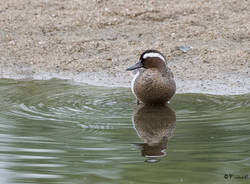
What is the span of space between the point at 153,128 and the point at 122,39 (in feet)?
13.5

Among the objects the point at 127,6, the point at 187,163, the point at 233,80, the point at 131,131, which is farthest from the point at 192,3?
the point at 187,163

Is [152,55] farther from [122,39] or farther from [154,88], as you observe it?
[122,39]

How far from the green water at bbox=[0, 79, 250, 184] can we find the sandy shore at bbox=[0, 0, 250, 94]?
33.4 inches

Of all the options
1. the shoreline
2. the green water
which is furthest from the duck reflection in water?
the shoreline

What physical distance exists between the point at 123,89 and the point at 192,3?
10.4 feet

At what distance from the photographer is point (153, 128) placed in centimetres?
869

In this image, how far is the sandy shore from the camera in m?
11.4

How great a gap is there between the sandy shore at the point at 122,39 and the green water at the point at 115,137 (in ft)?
2.79

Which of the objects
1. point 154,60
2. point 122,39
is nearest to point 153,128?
point 154,60

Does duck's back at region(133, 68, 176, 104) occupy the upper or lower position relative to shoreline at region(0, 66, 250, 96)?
lower

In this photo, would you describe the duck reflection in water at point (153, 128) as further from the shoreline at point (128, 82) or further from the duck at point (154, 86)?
the shoreline at point (128, 82)

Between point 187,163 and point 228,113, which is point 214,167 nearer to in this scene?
point 187,163

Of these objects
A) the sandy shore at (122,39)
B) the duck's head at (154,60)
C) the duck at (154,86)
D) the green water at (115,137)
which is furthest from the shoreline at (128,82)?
the duck at (154,86)

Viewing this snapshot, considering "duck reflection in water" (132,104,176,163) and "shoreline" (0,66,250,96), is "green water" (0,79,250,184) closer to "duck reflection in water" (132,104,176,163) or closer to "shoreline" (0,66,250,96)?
"duck reflection in water" (132,104,176,163)
